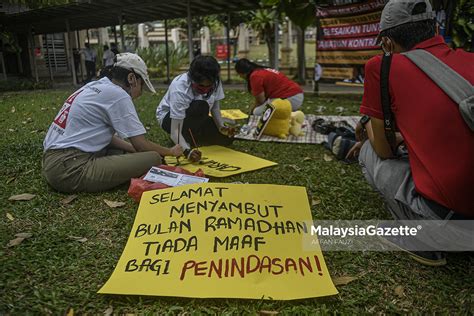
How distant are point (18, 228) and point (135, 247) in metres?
0.88

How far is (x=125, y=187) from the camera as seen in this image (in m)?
3.00

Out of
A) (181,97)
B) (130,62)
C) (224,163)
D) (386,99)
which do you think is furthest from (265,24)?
(386,99)

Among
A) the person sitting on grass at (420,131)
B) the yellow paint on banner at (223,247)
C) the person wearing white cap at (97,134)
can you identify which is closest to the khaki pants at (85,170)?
the person wearing white cap at (97,134)

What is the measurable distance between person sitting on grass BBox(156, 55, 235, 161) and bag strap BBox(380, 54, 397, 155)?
1709mm

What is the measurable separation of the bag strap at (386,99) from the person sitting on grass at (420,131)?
0.02 meters

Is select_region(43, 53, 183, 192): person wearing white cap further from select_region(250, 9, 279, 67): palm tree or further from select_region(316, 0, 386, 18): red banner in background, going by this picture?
select_region(250, 9, 279, 67): palm tree

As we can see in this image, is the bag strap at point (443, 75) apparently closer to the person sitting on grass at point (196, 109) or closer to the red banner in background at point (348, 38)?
the person sitting on grass at point (196, 109)

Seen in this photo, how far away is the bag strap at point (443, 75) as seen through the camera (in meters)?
1.73

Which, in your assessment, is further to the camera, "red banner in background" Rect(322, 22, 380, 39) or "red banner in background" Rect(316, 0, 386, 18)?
"red banner in background" Rect(322, 22, 380, 39)

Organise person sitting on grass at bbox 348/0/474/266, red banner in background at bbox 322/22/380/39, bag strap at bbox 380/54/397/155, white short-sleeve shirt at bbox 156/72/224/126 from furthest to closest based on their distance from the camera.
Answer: red banner in background at bbox 322/22/380/39, white short-sleeve shirt at bbox 156/72/224/126, bag strap at bbox 380/54/397/155, person sitting on grass at bbox 348/0/474/266

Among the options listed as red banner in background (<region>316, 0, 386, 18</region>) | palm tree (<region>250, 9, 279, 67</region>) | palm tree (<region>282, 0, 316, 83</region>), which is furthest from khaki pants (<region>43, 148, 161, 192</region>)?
palm tree (<region>250, 9, 279, 67</region>)

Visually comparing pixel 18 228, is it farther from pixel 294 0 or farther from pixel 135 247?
pixel 294 0

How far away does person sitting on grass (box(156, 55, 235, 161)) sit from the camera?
340 cm

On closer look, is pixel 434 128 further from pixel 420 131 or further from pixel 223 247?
pixel 223 247
